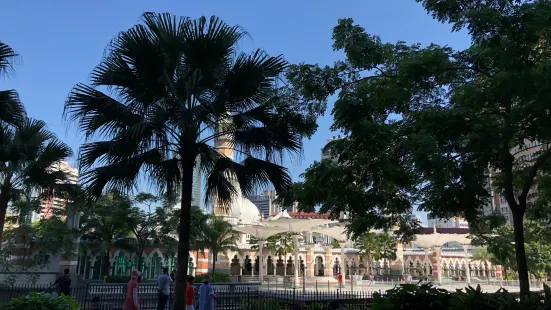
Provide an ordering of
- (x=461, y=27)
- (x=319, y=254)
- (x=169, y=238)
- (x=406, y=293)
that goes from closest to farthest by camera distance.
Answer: (x=461, y=27), (x=406, y=293), (x=169, y=238), (x=319, y=254)

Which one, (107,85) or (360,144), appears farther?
(107,85)

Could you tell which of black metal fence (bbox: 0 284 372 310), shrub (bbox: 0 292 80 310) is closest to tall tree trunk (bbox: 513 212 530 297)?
black metal fence (bbox: 0 284 372 310)

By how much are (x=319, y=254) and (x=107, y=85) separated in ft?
153

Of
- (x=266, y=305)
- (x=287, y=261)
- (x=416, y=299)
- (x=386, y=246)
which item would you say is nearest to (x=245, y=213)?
(x=287, y=261)

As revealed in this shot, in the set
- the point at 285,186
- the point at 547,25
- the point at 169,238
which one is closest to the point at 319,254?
the point at 169,238

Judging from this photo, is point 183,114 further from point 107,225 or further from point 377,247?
point 377,247

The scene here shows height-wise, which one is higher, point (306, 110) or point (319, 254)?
point (306, 110)

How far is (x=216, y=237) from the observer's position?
108ft

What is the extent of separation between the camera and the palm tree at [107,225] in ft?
87.5

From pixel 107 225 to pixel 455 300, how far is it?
24.6m

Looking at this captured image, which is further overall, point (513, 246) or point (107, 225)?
point (107, 225)

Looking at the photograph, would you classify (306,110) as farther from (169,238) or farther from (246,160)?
(169,238)

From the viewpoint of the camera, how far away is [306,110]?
29.2 feet

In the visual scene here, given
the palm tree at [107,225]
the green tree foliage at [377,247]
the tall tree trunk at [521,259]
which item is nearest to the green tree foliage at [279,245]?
the green tree foliage at [377,247]
